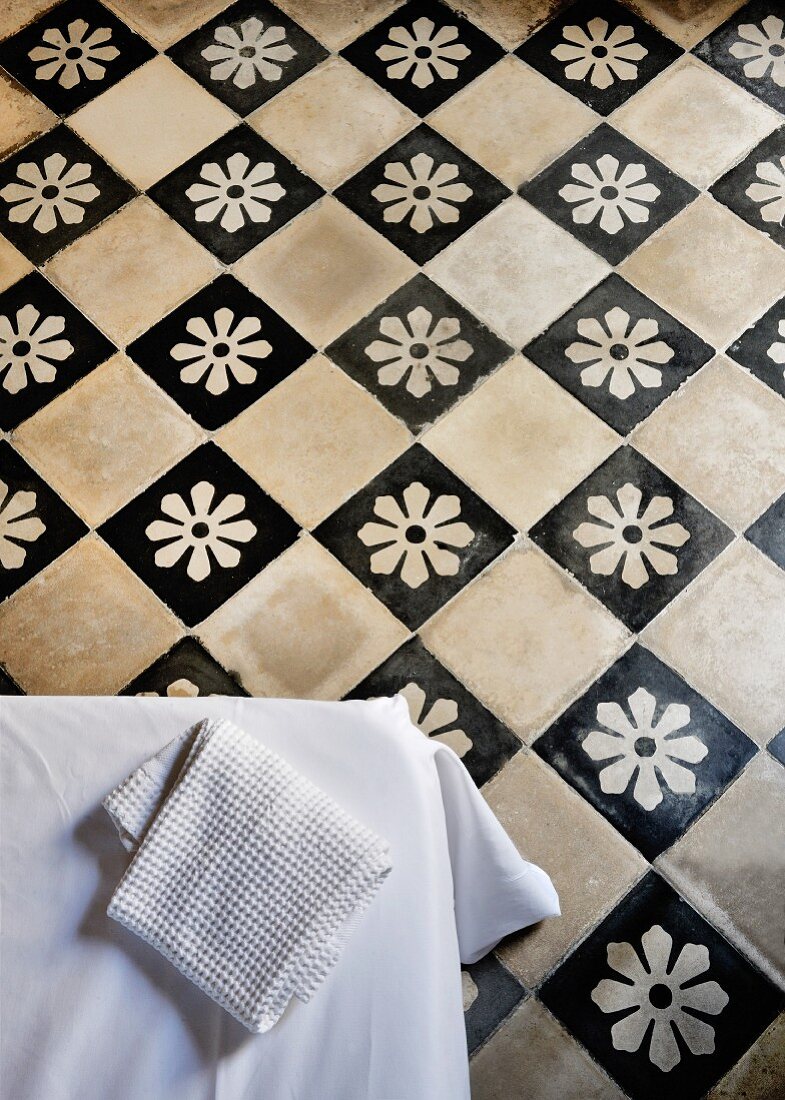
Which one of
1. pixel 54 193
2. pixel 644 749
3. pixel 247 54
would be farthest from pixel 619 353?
pixel 54 193

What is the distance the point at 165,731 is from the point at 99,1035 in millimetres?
241

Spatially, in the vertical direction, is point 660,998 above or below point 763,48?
below

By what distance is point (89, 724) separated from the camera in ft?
2.88

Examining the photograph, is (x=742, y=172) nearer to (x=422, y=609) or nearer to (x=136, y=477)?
(x=422, y=609)

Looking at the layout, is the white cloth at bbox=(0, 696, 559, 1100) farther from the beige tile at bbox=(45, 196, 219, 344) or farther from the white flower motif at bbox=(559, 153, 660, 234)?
the white flower motif at bbox=(559, 153, 660, 234)

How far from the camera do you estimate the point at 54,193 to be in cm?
180

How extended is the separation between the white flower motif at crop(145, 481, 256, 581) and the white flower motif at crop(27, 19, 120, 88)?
35.9 inches

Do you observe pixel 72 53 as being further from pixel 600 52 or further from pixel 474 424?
pixel 474 424

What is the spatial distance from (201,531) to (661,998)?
91 centimetres

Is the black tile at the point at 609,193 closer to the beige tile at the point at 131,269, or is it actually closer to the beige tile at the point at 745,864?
the beige tile at the point at 131,269

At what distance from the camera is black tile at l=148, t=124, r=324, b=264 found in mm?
1747

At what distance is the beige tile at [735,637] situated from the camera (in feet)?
4.64

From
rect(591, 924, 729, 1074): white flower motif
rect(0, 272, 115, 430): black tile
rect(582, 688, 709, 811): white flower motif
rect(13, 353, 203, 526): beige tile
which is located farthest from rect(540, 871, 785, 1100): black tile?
rect(0, 272, 115, 430): black tile

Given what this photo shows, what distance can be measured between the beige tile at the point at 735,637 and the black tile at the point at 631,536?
1.0 inches
